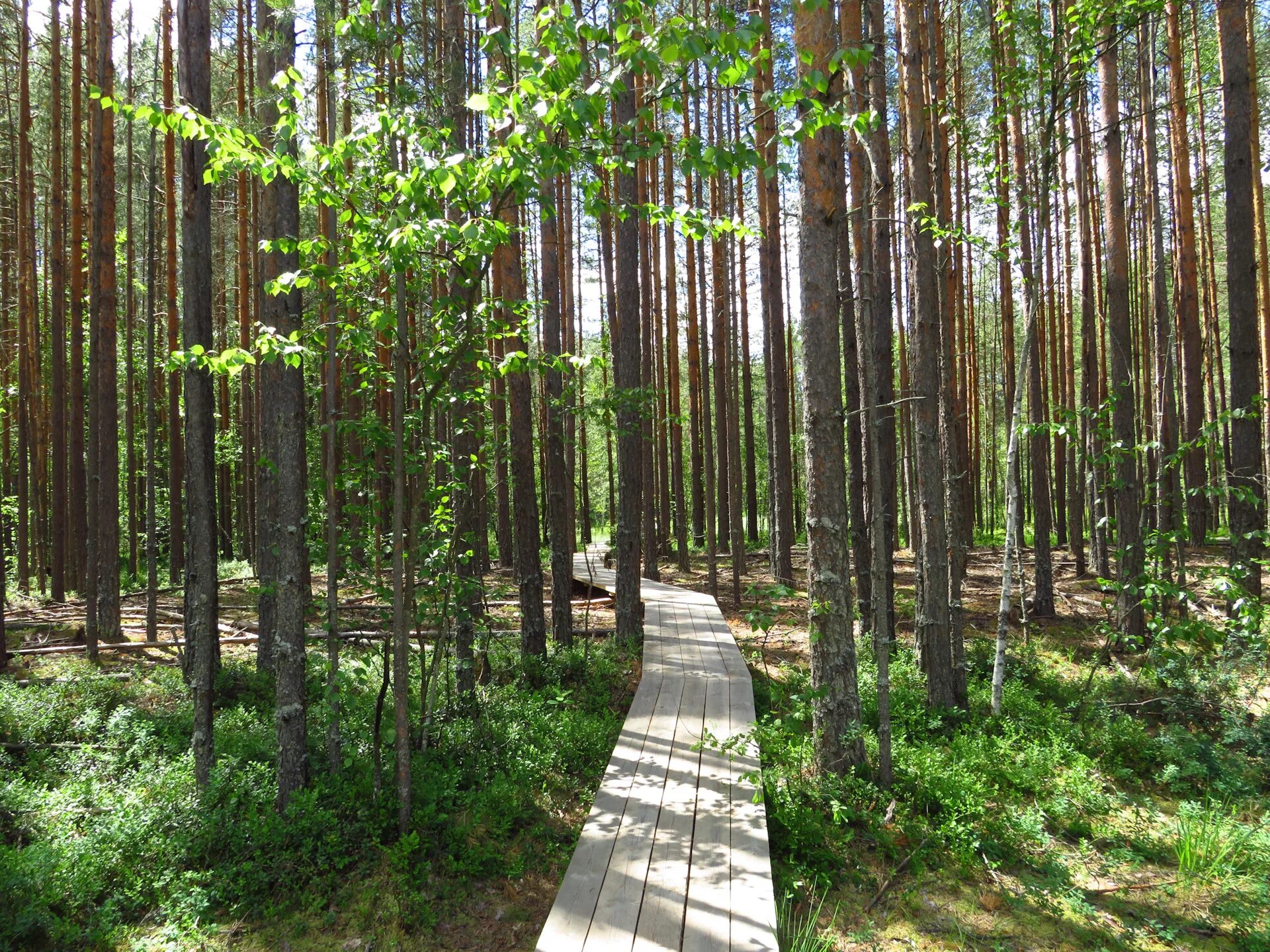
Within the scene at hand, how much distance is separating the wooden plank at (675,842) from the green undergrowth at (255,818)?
74cm

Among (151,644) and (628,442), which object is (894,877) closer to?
(628,442)

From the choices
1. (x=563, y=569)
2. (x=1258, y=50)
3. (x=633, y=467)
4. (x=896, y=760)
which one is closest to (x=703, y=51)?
(x=896, y=760)

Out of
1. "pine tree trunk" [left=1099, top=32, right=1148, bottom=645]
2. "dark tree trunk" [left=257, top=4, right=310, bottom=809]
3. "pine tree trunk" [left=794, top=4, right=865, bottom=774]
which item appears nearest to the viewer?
"dark tree trunk" [left=257, top=4, right=310, bottom=809]

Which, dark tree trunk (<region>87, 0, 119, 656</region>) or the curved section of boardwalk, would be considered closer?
the curved section of boardwalk

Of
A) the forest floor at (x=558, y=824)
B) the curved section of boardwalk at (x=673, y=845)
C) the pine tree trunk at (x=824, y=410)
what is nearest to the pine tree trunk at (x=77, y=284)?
the forest floor at (x=558, y=824)

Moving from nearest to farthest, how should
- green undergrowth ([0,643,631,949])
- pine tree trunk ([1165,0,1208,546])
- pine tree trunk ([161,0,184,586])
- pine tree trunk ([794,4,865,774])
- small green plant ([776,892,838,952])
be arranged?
small green plant ([776,892,838,952])
green undergrowth ([0,643,631,949])
pine tree trunk ([794,4,865,774])
pine tree trunk ([161,0,184,586])
pine tree trunk ([1165,0,1208,546])

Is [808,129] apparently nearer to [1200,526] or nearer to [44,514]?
[1200,526]

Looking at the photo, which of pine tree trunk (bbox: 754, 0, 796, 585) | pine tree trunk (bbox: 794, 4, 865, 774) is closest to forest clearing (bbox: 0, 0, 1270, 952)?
pine tree trunk (bbox: 794, 4, 865, 774)

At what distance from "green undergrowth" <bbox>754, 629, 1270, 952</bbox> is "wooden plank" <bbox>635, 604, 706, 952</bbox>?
22.4 inches

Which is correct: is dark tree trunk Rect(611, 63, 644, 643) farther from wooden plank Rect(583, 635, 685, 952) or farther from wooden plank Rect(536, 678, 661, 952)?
wooden plank Rect(583, 635, 685, 952)

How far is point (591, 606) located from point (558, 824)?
6.56 meters

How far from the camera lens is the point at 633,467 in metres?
8.46

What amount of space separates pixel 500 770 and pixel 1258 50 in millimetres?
16363

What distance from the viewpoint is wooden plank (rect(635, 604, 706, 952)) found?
3.00 m
